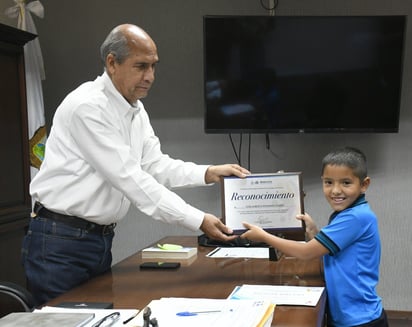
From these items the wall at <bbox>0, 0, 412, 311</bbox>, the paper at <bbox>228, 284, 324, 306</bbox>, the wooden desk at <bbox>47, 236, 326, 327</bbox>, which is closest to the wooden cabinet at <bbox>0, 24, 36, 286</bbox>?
the wall at <bbox>0, 0, 412, 311</bbox>

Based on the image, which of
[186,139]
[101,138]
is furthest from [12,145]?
[101,138]

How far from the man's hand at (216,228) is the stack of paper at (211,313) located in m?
0.48

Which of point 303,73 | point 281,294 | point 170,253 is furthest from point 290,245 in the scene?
point 303,73

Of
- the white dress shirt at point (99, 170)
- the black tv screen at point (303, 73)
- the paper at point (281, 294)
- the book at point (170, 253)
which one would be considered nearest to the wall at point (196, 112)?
the black tv screen at point (303, 73)

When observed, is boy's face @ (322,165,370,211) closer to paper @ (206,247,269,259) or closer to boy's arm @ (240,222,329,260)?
boy's arm @ (240,222,329,260)

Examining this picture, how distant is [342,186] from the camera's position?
1.90 meters

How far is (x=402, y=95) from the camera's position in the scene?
3.63 m

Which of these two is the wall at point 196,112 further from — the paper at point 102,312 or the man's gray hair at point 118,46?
the paper at point 102,312

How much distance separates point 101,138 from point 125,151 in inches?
3.9

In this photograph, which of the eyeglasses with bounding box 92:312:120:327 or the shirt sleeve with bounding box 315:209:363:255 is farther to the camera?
the shirt sleeve with bounding box 315:209:363:255

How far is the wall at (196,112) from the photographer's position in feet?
12.0

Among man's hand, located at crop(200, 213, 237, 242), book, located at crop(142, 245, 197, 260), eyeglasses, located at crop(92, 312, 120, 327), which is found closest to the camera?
eyeglasses, located at crop(92, 312, 120, 327)

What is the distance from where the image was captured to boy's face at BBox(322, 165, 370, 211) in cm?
189

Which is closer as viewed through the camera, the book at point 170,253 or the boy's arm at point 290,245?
the boy's arm at point 290,245
